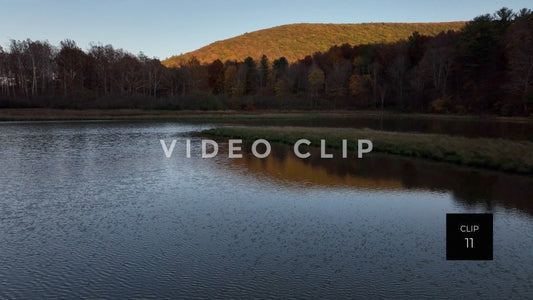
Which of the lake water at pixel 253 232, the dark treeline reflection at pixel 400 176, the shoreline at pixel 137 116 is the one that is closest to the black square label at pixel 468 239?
the lake water at pixel 253 232

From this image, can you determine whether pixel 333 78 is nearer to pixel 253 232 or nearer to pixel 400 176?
pixel 400 176

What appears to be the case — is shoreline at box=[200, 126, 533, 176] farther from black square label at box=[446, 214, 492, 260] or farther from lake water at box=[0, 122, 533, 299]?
black square label at box=[446, 214, 492, 260]

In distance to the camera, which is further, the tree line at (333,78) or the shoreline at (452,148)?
the tree line at (333,78)

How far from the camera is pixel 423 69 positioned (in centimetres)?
8406

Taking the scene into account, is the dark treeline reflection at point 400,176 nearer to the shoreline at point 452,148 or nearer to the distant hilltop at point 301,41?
the shoreline at point 452,148

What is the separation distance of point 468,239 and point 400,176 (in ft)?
32.5

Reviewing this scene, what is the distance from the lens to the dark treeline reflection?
1419cm

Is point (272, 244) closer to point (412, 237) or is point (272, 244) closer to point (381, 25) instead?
point (412, 237)

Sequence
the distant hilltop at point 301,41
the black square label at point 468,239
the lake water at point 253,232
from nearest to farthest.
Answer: the lake water at point 253,232 < the black square label at point 468,239 < the distant hilltop at point 301,41

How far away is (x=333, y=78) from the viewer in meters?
103

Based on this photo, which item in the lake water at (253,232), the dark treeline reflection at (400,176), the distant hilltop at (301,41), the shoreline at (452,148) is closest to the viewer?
the lake water at (253,232)

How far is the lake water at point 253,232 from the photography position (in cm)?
711

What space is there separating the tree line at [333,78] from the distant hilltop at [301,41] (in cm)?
6200

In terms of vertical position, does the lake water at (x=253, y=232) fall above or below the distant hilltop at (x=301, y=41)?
below
